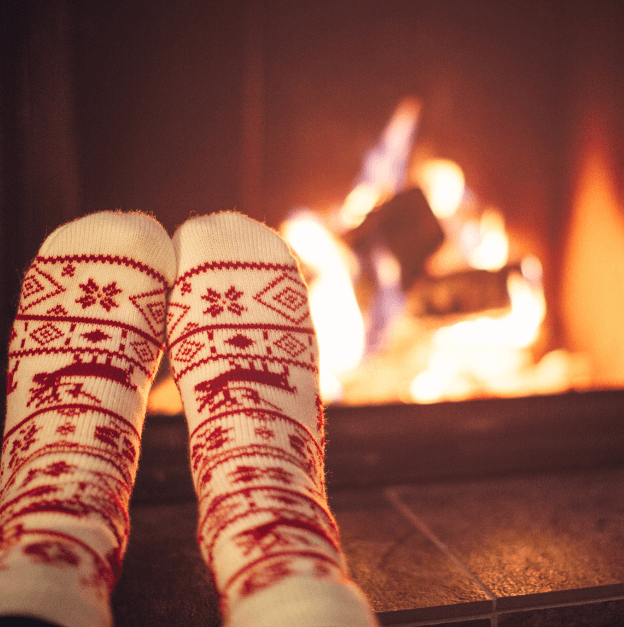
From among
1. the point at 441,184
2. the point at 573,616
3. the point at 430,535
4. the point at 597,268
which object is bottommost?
the point at 573,616

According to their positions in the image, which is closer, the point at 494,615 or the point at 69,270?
the point at 494,615

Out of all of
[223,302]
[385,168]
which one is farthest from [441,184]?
[223,302]

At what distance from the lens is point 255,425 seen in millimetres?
647

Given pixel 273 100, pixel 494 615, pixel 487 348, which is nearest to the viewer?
pixel 494 615

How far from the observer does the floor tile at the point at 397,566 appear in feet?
1.82

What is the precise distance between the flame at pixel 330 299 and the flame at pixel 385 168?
0.05 meters

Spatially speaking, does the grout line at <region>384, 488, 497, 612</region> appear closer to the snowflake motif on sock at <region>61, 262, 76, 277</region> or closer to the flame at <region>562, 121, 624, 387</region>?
the flame at <region>562, 121, 624, 387</region>

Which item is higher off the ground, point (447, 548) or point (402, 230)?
point (402, 230)

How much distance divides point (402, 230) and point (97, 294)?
0.51 metres

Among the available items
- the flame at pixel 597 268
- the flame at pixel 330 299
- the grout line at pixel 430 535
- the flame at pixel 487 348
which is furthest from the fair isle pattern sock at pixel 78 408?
the flame at pixel 597 268

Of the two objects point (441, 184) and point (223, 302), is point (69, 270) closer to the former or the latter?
point (223, 302)

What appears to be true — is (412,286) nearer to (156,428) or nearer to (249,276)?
(249,276)

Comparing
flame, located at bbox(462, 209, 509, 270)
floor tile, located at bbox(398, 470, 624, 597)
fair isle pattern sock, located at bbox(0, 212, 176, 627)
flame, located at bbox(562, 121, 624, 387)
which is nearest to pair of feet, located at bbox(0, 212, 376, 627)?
fair isle pattern sock, located at bbox(0, 212, 176, 627)

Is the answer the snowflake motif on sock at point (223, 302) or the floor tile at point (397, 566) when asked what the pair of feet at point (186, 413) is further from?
the floor tile at point (397, 566)
